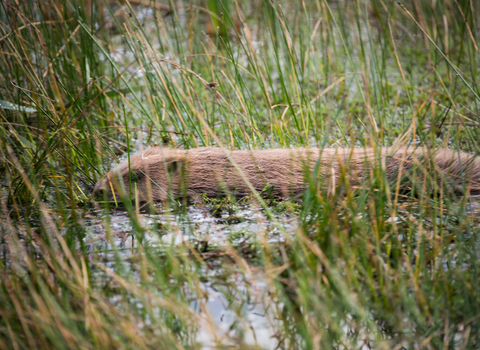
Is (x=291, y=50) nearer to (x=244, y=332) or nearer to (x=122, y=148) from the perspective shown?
(x=122, y=148)

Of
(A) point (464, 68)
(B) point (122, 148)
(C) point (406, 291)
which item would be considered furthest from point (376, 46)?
(C) point (406, 291)

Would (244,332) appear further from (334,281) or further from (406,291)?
(406,291)

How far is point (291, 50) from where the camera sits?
11.7ft

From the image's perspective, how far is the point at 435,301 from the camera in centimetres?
164

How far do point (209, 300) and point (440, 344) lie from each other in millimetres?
859

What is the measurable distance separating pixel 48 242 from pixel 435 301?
1666 mm

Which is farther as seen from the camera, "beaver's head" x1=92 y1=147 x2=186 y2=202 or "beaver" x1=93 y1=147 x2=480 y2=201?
"beaver's head" x1=92 y1=147 x2=186 y2=202

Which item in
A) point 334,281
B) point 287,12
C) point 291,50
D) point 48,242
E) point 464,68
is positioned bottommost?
point 334,281

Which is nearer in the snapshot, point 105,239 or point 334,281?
point 334,281

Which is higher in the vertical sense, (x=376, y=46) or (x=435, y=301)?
(x=376, y=46)

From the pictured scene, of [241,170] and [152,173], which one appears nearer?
[241,170]

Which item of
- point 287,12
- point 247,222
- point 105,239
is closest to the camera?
point 105,239

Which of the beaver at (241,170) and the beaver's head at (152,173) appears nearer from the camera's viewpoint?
the beaver at (241,170)

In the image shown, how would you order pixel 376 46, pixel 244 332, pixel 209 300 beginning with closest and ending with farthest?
1. pixel 244 332
2. pixel 209 300
3. pixel 376 46
